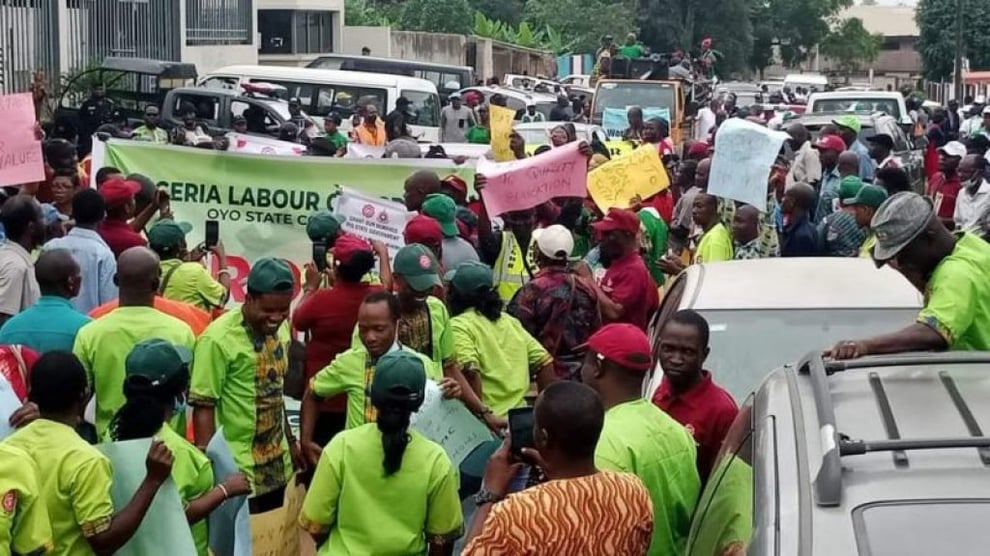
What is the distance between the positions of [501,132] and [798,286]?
818cm

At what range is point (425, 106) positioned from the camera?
25062mm

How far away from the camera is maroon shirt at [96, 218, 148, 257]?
8.16m

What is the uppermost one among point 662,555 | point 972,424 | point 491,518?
point 972,424

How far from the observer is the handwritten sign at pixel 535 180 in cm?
976

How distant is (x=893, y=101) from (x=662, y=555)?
854 inches

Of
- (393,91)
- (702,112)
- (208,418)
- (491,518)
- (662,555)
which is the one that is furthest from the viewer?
(702,112)

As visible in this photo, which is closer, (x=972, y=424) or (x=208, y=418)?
(x=972, y=424)

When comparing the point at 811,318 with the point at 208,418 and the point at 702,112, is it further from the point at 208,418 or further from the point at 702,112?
the point at 702,112

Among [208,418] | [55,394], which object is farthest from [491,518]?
[208,418]

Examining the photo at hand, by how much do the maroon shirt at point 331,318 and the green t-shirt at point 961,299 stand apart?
2.54 m

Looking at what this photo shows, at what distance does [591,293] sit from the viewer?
7.50 m

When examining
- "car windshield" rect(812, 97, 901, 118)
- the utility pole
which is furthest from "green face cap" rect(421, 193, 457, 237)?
the utility pole

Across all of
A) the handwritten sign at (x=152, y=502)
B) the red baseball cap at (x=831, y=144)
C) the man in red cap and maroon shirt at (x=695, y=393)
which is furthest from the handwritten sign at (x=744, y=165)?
the handwritten sign at (x=152, y=502)

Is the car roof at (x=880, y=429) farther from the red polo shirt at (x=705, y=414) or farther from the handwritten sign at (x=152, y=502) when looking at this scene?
the handwritten sign at (x=152, y=502)
